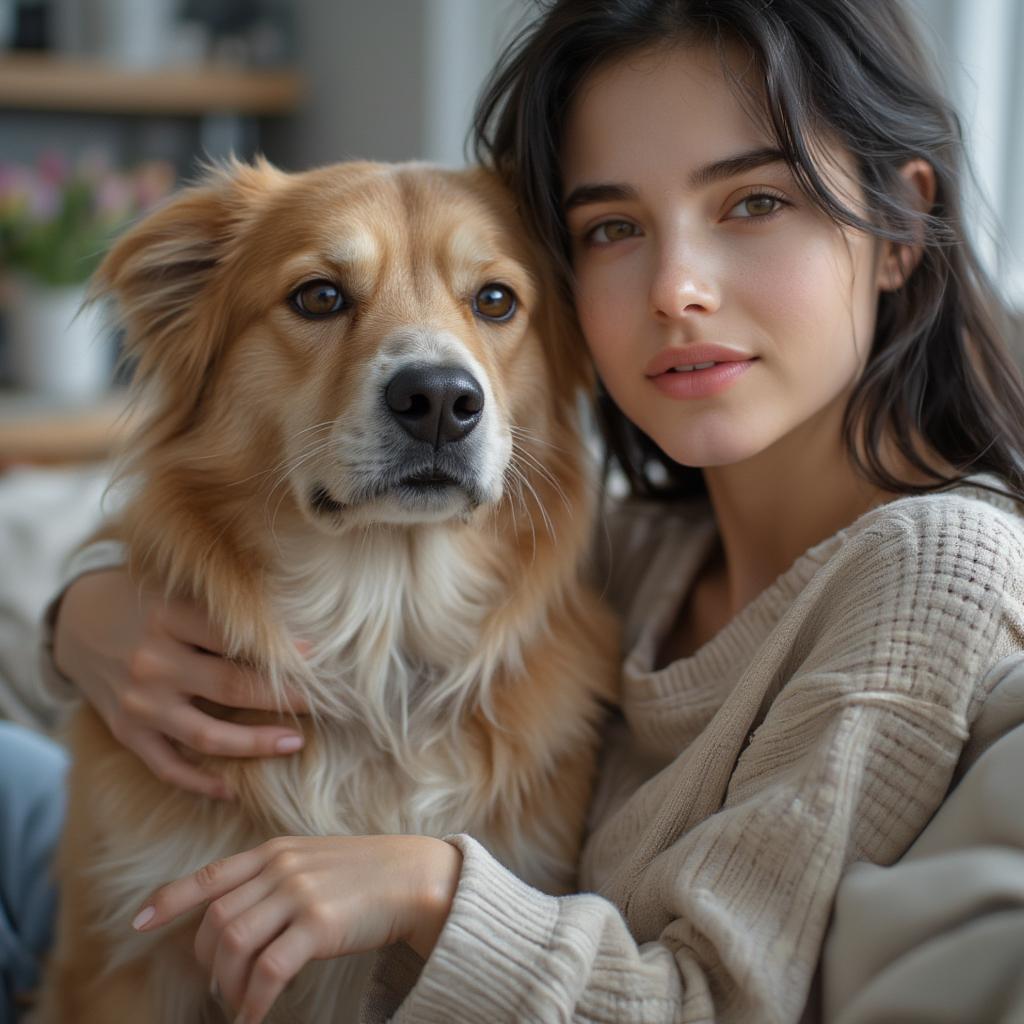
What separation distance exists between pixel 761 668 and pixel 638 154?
21.8 inches

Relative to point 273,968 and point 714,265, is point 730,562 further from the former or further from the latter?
point 273,968

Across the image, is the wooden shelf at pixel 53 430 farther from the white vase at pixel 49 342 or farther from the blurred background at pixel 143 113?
the white vase at pixel 49 342

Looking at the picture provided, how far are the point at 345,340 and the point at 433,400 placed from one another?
176 millimetres

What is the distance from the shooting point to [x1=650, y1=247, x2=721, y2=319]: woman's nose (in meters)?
1.16

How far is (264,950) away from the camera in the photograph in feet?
2.98

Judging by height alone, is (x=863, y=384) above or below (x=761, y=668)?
above

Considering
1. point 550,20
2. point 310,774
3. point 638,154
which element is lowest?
point 310,774

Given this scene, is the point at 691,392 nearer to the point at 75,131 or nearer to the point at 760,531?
the point at 760,531

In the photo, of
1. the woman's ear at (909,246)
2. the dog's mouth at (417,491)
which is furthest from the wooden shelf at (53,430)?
the woman's ear at (909,246)

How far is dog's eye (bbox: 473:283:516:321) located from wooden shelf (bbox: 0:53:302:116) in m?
3.12

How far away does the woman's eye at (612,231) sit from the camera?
1.29m

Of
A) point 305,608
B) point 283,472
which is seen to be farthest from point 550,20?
point 305,608

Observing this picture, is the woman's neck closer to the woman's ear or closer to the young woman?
the young woman

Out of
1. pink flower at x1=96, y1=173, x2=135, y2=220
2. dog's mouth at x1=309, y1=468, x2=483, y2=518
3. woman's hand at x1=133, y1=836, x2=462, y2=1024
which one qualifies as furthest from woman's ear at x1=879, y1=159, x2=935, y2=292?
pink flower at x1=96, y1=173, x2=135, y2=220
